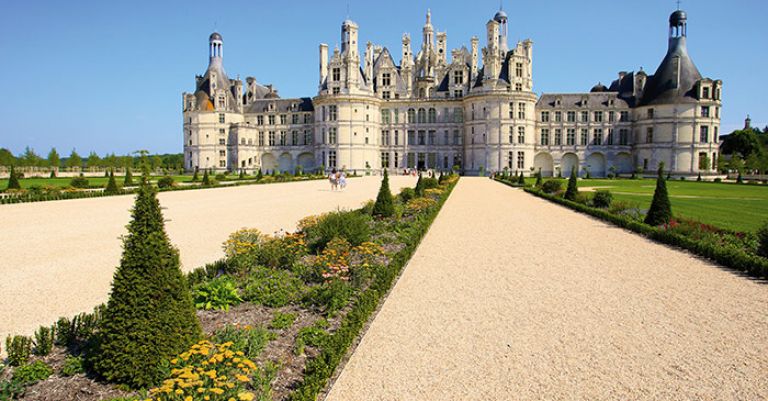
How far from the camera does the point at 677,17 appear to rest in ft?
189

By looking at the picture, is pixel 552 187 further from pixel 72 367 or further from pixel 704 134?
pixel 704 134

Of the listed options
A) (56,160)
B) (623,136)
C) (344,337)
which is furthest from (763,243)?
(56,160)

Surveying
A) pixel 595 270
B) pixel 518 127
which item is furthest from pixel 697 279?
pixel 518 127

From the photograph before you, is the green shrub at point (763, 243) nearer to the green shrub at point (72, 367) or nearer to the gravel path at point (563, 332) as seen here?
the gravel path at point (563, 332)

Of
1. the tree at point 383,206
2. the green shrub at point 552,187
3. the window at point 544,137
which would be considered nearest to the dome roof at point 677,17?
the window at point 544,137

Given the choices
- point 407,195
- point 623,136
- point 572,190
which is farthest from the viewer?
point 623,136

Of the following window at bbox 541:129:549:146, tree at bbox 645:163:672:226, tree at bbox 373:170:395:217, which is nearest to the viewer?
tree at bbox 645:163:672:226

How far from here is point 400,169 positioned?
65.1 metres

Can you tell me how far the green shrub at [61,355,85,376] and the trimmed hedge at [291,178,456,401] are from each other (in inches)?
82.2

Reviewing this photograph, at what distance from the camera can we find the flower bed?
412cm

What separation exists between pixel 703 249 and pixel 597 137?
181ft

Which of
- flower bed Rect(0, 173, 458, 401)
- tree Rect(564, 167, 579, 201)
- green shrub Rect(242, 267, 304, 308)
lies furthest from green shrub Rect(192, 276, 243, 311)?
tree Rect(564, 167, 579, 201)

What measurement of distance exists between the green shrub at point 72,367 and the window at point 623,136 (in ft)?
215

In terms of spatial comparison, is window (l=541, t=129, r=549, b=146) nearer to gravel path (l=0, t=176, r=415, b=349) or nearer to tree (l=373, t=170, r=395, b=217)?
gravel path (l=0, t=176, r=415, b=349)
